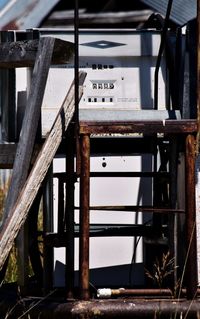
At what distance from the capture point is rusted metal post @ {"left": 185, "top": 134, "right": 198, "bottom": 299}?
4.47 m

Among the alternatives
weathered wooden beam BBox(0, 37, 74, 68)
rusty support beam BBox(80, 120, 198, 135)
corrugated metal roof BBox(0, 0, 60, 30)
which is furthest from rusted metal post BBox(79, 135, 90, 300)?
corrugated metal roof BBox(0, 0, 60, 30)

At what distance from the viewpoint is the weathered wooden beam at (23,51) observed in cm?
446

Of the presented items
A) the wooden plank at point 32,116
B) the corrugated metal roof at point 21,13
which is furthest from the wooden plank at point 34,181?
the corrugated metal roof at point 21,13

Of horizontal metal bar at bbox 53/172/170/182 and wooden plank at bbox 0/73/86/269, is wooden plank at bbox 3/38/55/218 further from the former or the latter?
horizontal metal bar at bbox 53/172/170/182

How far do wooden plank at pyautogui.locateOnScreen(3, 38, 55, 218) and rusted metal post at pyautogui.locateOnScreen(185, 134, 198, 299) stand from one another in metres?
0.70

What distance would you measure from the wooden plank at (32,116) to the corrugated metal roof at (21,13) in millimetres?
927

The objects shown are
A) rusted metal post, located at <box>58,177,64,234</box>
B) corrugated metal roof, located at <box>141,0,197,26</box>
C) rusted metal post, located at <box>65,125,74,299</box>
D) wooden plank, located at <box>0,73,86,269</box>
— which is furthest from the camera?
corrugated metal roof, located at <box>141,0,197,26</box>

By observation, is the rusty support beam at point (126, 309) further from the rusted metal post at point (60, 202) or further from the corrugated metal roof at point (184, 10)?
the corrugated metal roof at point (184, 10)

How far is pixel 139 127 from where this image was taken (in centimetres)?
447

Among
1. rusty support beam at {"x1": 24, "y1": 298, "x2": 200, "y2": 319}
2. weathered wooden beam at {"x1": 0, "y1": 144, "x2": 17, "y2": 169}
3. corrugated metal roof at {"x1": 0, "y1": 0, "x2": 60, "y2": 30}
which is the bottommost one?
rusty support beam at {"x1": 24, "y1": 298, "x2": 200, "y2": 319}

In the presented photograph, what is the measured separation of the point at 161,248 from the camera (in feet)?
17.6

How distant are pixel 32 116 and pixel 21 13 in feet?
4.47

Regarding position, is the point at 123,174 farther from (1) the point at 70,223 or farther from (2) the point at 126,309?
(2) the point at 126,309

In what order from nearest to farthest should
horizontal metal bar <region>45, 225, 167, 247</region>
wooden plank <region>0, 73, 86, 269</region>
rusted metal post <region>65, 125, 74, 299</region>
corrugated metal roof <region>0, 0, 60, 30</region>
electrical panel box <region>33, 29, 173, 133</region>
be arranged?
1. wooden plank <region>0, 73, 86, 269</region>
2. rusted metal post <region>65, 125, 74, 299</region>
3. horizontal metal bar <region>45, 225, 167, 247</region>
4. electrical panel box <region>33, 29, 173, 133</region>
5. corrugated metal roof <region>0, 0, 60, 30</region>
